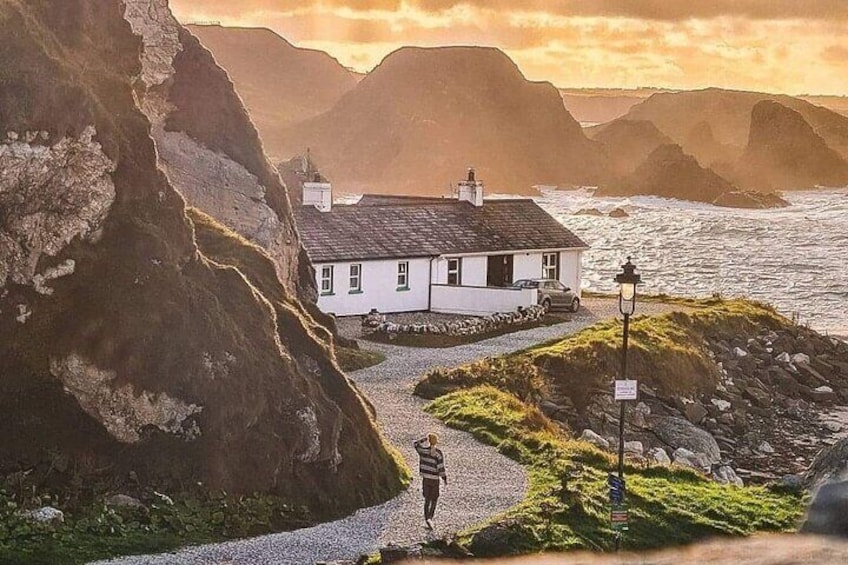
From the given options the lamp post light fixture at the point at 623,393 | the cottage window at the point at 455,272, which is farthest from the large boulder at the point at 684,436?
the cottage window at the point at 455,272

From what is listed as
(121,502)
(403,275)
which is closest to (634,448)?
(403,275)

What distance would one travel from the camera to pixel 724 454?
37094 millimetres

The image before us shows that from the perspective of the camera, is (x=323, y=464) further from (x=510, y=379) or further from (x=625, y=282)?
(x=510, y=379)

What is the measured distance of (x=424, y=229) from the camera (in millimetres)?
51531

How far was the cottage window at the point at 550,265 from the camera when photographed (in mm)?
54625

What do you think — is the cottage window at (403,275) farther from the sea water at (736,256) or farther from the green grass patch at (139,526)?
the sea water at (736,256)

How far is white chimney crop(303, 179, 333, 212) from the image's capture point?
161 ft

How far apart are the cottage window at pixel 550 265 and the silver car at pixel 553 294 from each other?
2.20 m

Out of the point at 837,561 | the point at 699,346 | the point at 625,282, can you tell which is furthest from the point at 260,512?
the point at 699,346

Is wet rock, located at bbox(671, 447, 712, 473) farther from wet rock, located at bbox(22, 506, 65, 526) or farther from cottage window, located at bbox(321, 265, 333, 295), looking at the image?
wet rock, located at bbox(22, 506, 65, 526)

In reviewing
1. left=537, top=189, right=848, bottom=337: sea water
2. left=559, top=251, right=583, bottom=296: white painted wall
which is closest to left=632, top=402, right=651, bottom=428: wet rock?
left=559, top=251, right=583, bottom=296: white painted wall

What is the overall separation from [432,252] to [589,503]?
2769cm

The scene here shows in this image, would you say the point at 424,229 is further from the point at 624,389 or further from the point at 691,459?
the point at 624,389

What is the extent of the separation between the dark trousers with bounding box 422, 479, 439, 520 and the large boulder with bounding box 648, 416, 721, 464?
52.2ft
